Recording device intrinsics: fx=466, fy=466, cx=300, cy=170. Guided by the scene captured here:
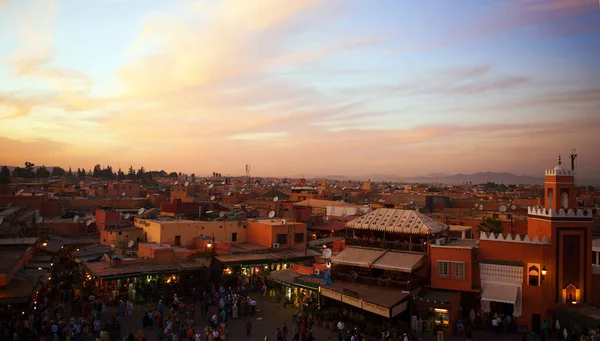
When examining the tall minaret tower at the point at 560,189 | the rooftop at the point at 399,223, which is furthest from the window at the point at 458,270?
the tall minaret tower at the point at 560,189

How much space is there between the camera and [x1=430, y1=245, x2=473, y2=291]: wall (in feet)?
68.3

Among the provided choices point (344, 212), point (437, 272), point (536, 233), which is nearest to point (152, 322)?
point (437, 272)

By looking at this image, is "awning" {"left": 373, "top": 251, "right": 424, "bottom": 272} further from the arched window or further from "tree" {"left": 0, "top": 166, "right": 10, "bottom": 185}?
"tree" {"left": 0, "top": 166, "right": 10, "bottom": 185}

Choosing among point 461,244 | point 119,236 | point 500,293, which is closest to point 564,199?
point 461,244

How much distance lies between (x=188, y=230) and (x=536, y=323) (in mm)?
20181

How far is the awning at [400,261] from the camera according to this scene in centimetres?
2067

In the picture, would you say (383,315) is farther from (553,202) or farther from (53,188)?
(53,188)

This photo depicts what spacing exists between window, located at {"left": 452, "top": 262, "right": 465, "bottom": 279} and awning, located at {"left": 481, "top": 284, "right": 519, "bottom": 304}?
1.06m

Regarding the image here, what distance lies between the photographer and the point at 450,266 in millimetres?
21156

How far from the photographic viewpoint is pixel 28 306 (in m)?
18.6

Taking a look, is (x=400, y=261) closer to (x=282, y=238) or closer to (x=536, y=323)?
(x=536, y=323)

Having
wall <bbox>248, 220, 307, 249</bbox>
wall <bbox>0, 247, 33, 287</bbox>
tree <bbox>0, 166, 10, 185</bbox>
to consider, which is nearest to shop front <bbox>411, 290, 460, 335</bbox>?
wall <bbox>248, 220, 307, 249</bbox>

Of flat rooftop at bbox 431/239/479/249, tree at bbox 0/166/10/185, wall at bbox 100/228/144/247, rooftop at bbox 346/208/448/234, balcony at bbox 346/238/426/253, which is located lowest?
wall at bbox 100/228/144/247

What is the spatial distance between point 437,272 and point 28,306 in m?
17.4
